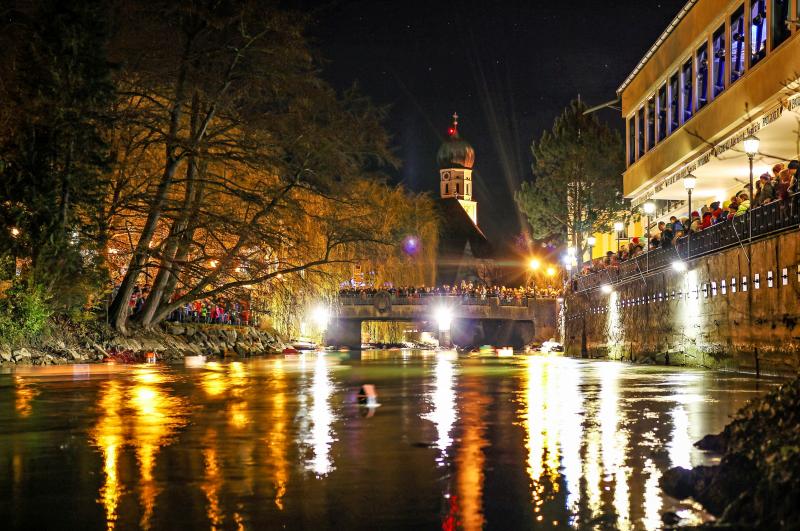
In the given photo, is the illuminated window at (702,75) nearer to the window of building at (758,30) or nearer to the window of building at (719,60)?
the window of building at (719,60)

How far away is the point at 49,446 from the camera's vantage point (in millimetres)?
13086

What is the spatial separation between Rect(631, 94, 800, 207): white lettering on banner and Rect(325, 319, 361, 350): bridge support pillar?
5182cm

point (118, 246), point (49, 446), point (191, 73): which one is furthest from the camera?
point (118, 246)

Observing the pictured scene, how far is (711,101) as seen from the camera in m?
38.8

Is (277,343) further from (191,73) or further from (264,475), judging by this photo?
(264,475)

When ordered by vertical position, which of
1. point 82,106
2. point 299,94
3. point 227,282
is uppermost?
point 299,94

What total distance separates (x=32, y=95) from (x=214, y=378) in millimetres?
11480

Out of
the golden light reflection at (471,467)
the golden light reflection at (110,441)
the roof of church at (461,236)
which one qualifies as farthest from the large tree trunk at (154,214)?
the roof of church at (461,236)

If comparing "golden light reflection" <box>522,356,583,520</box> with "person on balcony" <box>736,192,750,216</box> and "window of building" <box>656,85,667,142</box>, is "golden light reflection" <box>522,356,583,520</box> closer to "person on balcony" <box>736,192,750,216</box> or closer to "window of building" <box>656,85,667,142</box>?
"person on balcony" <box>736,192,750,216</box>

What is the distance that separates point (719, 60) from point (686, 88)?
5382 millimetres

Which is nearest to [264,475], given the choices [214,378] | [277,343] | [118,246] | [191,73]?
[214,378]

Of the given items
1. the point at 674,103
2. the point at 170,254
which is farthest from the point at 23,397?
the point at 674,103

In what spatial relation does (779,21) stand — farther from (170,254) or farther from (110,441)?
(170,254)

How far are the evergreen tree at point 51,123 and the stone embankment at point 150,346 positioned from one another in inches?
125
